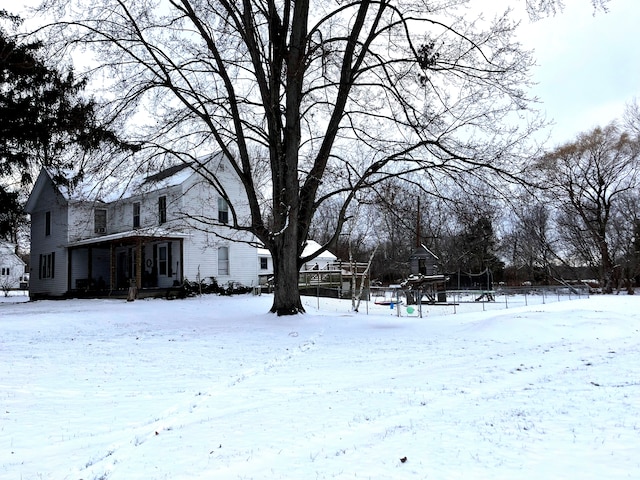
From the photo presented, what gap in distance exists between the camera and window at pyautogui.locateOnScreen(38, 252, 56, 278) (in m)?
29.5

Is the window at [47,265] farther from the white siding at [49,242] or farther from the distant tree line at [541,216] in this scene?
the distant tree line at [541,216]

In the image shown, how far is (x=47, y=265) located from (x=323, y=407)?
99.0 feet

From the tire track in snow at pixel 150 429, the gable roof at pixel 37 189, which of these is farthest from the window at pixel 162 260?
the tire track in snow at pixel 150 429

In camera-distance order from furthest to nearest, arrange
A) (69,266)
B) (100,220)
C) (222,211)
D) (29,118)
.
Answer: (69,266) < (100,220) < (222,211) < (29,118)

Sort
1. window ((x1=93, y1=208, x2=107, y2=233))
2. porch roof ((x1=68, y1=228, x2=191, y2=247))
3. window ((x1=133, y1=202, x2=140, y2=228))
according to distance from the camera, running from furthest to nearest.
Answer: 1. window ((x1=93, y1=208, x2=107, y2=233))
2. window ((x1=133, y1=202, x2=140, y2=228))
3. porch roof ((x1=68, y1=228, x2=191, y2=247))

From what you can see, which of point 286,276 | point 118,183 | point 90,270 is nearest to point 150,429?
point 286,276

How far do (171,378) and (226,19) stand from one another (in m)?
11.8

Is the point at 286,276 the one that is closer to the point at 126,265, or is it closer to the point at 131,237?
the point at 131,237

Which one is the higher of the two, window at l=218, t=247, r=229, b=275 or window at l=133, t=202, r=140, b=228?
window at l=133, t=202, r=140, b=228

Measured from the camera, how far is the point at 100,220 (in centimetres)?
2788

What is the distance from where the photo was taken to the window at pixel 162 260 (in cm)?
2625

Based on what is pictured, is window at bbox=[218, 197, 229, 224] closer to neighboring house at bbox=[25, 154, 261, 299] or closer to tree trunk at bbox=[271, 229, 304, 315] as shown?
neighboring house at bbox=[25, 154, 261, 299]

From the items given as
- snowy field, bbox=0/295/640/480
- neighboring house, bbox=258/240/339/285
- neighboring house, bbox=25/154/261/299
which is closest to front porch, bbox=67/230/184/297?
neighboring house, bbox=25/154/261/299

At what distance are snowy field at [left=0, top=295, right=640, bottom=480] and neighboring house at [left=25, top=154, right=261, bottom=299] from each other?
47.2 feet
